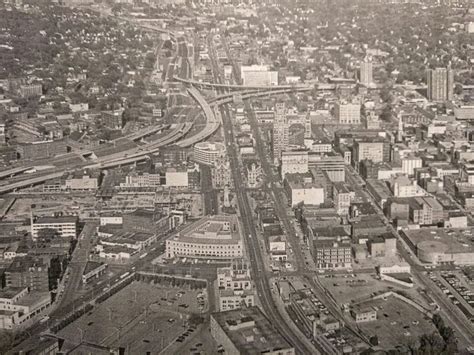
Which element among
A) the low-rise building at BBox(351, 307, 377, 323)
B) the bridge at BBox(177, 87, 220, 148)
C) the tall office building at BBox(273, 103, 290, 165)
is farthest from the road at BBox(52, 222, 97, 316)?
the bridge at BBox(177, 87, 220, 148)

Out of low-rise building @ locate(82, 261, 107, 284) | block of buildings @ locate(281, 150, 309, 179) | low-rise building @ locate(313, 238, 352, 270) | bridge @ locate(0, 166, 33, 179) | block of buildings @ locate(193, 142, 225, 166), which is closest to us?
low-rise building @ locate(82, 261, 107, 284)

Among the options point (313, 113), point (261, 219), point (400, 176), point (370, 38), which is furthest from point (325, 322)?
point (370, 38)

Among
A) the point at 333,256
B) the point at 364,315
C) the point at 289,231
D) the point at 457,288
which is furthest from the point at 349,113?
the point at 364,315

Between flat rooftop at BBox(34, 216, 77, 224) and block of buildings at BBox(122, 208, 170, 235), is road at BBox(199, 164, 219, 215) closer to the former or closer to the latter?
block of buildings at BBox(122, 208, 170, 235)

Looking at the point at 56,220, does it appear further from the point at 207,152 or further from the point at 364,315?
the point at 364,315

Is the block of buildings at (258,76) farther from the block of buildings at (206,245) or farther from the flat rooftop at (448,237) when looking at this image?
the block of buildings at (206,245)

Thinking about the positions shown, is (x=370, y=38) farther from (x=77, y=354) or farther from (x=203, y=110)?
(x=77, y=354)

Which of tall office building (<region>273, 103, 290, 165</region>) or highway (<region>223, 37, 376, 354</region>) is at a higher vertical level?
tall office building (<region>273, 103, 290, 165</region>)
